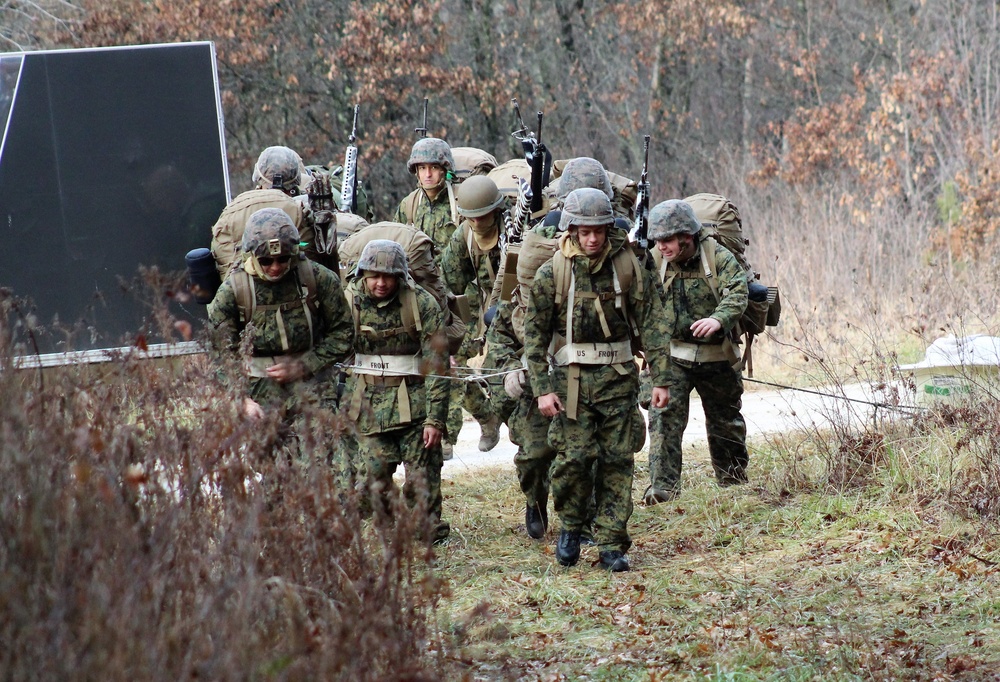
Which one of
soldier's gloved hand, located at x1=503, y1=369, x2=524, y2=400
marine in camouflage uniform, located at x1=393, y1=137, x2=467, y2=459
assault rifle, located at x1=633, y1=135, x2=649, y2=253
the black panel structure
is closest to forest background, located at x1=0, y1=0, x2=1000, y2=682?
soldier's gloved hand, located at x1=503, y1=369, x2=524, y2=400

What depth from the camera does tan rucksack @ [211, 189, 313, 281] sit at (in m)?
7.84

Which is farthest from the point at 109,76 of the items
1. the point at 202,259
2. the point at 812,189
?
the point at 812,189

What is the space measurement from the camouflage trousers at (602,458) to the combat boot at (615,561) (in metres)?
0.03

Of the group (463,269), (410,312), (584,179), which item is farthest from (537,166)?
(410,312)

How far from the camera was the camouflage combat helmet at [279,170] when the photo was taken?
8391mm

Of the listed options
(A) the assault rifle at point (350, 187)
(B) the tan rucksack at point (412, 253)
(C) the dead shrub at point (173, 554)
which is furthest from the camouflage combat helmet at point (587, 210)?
(A) the assault rifle at point (350, 187)

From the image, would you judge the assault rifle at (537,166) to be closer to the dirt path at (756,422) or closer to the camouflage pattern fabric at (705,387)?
the camouflage pattern fabric at (705,387)

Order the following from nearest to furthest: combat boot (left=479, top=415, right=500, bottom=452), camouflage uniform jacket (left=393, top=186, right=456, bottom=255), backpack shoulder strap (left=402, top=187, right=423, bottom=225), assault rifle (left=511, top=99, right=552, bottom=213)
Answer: assault rifle (left=511, top=99, right=552, bottom=213)
camouflage uniform jacket (left=393, top=186, right=456, bottom=255)
backpack shoulder strap (left=402, top=187, right=423, bottom=225)
combat boot (left=479, top=415, right=500, bottom=452)

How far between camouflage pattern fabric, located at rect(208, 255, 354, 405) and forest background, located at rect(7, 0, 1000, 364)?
22.1 ft

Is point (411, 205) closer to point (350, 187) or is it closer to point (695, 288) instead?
point (350, 187)

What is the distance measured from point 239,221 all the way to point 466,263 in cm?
181

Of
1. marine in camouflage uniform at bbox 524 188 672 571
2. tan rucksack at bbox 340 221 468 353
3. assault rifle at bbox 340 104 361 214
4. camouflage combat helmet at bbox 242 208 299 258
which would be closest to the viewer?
marine in camouflage uniform at bbox 524 188 672 571

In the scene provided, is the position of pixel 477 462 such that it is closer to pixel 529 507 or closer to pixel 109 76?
pixel 529 507

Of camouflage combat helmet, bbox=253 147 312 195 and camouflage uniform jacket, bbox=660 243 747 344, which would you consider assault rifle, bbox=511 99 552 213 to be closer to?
camouflage uniform jacket, bbox=660 243 747 344
